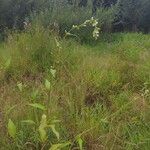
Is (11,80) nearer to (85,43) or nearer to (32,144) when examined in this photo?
(32,144)

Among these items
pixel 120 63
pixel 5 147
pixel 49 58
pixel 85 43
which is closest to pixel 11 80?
pixel 49 58

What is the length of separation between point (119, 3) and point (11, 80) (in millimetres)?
4283

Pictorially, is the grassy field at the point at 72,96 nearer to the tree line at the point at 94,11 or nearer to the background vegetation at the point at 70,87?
the background vegetation at the point at 70,87

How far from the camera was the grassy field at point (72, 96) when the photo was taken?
3.48m

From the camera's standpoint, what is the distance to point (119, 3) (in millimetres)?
8805

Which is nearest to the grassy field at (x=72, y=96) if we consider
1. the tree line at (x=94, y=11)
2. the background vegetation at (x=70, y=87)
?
the background vegetation at (x=70, y=87)

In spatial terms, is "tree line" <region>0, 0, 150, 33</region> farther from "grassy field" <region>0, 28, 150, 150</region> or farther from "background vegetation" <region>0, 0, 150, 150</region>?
"grassy field" <region>0, 28, 150, 150</region>

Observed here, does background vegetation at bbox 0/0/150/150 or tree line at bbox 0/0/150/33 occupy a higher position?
background vegetation at bbox 0/0/150/150

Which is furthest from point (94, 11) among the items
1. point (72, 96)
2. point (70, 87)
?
point (72, 96)

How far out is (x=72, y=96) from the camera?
13.5 feet

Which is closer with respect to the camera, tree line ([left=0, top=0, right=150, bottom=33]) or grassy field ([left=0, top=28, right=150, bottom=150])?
grassy field ([left=0, top=28, right=150, bottom=150])

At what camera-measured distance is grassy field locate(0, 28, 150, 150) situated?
3.48 metres

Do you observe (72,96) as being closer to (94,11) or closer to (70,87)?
(70,87)

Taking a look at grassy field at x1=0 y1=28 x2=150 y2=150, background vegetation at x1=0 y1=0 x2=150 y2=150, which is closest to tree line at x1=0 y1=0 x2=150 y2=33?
background vegetation at x1=0 y1=0 x2=150 y2=150
